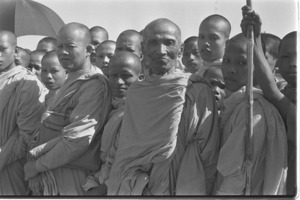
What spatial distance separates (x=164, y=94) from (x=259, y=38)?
836 mm

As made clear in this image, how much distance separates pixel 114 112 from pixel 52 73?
112 cm

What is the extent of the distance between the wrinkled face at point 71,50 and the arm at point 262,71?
5.17ft

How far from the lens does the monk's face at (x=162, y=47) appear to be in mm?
6430

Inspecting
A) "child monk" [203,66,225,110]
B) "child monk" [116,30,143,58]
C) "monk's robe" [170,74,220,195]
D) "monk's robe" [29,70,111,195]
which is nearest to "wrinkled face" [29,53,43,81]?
"child monk" [116,30,143,58]

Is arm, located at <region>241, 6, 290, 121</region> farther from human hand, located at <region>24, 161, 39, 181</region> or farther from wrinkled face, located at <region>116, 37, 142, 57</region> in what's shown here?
human hand, located at <region>24, 161, 39, 181</region>

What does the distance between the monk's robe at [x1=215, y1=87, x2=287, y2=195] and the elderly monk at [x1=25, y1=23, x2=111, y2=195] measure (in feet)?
4.02

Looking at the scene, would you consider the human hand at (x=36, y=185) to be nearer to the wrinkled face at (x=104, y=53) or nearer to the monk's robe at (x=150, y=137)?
the monk's robe at (x=150, y=137)

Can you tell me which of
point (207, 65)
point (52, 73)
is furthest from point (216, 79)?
point (52, 73)

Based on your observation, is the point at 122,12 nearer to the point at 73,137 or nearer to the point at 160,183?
the point at 73,137

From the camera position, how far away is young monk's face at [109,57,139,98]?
6.78 metres

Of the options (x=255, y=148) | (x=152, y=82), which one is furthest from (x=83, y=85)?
(x=255, y=148)

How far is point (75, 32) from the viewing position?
705 centimetres

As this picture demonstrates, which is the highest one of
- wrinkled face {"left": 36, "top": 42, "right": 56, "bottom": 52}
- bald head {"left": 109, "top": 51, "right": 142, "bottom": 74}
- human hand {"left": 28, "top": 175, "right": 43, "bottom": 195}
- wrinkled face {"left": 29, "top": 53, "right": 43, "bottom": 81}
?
bald head {"left": 109, "top": 51, "right": 142, "bottom": 74}

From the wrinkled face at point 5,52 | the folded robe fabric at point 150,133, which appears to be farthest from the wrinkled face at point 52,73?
the folded robe fabric at point 150,133
